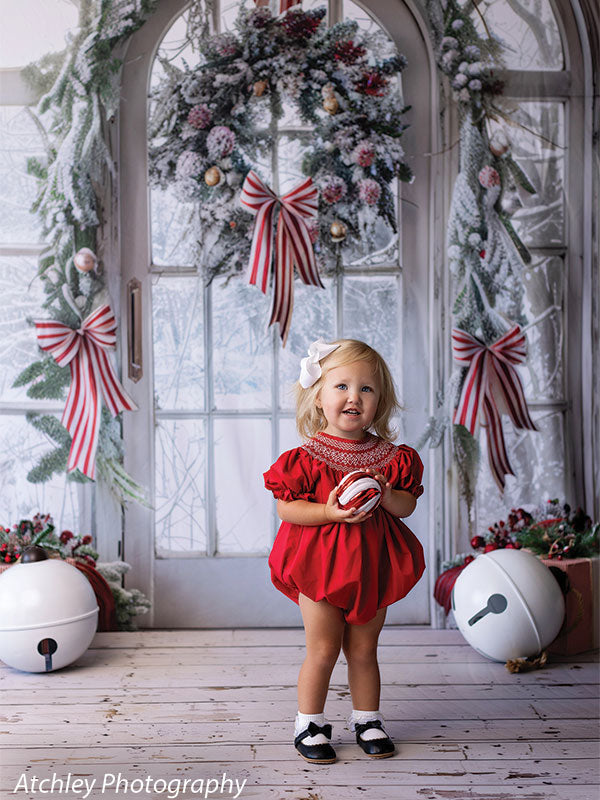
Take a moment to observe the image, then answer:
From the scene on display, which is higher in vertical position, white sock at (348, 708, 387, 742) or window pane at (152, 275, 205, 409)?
window pane at (152, 275, 205, 409)

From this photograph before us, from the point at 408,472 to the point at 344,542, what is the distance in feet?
0.83

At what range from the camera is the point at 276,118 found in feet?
10.3

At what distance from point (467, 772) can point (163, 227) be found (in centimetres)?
225

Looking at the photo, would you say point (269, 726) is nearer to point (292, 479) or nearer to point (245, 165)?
point (292, 479)

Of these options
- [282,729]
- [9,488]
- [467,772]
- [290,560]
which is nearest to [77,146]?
[9,488]

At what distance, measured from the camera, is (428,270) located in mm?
3213

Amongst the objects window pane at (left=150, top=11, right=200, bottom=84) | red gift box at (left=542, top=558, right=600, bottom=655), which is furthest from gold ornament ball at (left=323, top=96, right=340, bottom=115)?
red gift box at (left=542, top=558, right=600, bottom=655)

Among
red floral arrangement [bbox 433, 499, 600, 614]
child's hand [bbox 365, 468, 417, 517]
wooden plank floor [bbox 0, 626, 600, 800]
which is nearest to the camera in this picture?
wooden plank floor [bbox 0, 626, 600, 800]

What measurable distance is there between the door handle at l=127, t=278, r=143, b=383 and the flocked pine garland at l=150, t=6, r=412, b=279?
339 millimetres

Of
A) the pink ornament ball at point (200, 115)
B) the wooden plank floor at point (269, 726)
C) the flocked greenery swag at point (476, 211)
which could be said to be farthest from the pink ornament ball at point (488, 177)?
the wooden plank floor at point (269, 726)

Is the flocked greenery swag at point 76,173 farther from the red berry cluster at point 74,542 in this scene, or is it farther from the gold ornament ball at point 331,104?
the gold ornament ball at point 331,104

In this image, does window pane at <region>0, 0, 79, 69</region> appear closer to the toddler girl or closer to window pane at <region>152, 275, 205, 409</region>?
window pane at <region>152, 275, 205, 409</region>

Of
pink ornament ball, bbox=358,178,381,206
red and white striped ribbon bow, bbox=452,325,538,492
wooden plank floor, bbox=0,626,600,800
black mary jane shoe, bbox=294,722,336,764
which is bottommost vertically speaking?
wooden plank floor, bbox=0,626,600,800

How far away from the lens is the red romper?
1977 millimetres
